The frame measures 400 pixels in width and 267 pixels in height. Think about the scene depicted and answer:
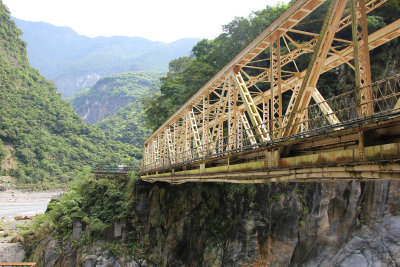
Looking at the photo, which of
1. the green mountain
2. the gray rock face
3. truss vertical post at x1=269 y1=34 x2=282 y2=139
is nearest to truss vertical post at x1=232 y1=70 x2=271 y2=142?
truss vertical post at x1=269 y1=34 x2=282 y2=139

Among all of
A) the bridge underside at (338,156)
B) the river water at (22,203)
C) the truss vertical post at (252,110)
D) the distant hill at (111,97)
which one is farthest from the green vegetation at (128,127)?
the bridge underside at (338,156)

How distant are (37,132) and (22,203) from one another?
32.5 metres

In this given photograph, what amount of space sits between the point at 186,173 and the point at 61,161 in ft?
256

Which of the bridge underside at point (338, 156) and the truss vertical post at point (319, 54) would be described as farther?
the truss vertical post at point (319, 54)

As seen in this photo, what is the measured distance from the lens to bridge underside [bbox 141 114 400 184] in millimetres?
4108

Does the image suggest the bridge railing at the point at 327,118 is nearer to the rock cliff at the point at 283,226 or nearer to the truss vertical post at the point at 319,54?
the truss vertical post at the point at 319,54

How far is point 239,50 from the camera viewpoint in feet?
86.1

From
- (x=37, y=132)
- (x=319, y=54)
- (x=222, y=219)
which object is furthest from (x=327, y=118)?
(x=37, y=132)

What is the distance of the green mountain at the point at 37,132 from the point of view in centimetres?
7231

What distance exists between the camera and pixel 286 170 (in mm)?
5820

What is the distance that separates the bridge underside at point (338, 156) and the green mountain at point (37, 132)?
68.1 metres

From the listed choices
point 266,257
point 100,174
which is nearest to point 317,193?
point 266,257

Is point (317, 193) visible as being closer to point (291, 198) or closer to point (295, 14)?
point (291, 198)

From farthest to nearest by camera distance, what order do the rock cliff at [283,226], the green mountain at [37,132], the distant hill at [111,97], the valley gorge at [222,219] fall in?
1. the distant hill at [111,97]
2. the green mountain at [37,132]
3. the valley gorge at [222,219]
4. the rock cliff at [283,226]
